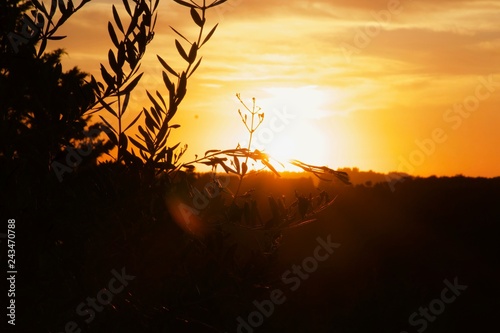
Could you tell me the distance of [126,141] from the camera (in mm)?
3336

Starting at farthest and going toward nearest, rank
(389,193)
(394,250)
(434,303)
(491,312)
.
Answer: (389,193) → (394,250) → (491,312) → (434,303)

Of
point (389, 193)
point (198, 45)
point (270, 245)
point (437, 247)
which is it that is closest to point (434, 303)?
point (437, 247)

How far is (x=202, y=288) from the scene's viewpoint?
3326mm

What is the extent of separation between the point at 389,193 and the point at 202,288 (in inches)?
705

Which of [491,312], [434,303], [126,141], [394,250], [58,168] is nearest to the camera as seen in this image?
[58,168]

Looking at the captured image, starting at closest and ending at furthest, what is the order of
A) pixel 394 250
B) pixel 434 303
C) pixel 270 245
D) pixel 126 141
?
1. pixel 126 141
2. pixel 270 245
3. pixel 434 303
4. pixel 394 250

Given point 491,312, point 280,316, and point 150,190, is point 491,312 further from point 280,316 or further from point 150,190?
point 150,190

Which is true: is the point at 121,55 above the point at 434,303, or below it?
above

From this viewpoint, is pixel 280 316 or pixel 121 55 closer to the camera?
pixel 121 55

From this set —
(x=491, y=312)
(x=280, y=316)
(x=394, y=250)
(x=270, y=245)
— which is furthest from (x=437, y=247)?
(x=270, y=245)

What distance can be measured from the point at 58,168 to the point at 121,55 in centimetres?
78

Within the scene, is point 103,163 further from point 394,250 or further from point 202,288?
point 394,250

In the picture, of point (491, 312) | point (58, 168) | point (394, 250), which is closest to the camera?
point (58, 168)

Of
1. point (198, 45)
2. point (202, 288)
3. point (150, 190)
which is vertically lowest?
point (202, 288)
